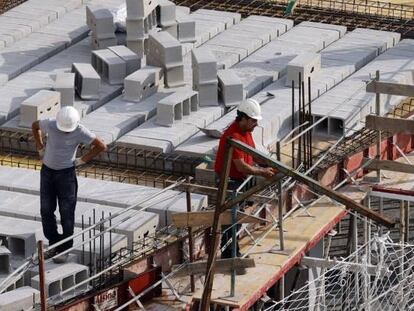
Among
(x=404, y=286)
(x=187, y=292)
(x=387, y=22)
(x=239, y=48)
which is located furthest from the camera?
(x=387, y=22)

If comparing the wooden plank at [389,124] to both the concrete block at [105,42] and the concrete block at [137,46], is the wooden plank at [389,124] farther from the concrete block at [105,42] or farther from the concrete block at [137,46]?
the concrete block at [105,42]

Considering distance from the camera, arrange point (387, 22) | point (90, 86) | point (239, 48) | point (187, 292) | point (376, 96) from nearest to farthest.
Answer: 1. point (187, 292)
2. point (376, 96)
3. point (90, 86)
4. point (239, 48)
5. point (387, 22)

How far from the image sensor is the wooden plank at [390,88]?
28.5 meters

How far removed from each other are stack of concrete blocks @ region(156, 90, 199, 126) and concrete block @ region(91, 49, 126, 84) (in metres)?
1.57

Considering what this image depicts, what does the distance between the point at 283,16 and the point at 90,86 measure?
6.92 metres

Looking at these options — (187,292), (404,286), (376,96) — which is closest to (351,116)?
(376,96)

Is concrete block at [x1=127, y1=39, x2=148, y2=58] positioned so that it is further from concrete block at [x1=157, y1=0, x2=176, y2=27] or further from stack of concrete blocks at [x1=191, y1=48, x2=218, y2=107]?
stack of concrete blocks at [x1=191, y1=48, x2=218, y2=107]

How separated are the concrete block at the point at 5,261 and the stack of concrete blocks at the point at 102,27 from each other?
9.35 meters

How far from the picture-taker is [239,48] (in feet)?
111

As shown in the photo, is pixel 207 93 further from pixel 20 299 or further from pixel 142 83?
pixel 20 299

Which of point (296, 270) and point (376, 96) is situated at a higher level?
point (376, 96)

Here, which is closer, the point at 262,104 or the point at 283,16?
the point at 262,104

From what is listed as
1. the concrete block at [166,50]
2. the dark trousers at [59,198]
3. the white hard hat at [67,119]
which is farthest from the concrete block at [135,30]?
the white hard hat at [67,119]

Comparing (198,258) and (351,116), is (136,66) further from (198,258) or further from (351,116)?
(198,258)
